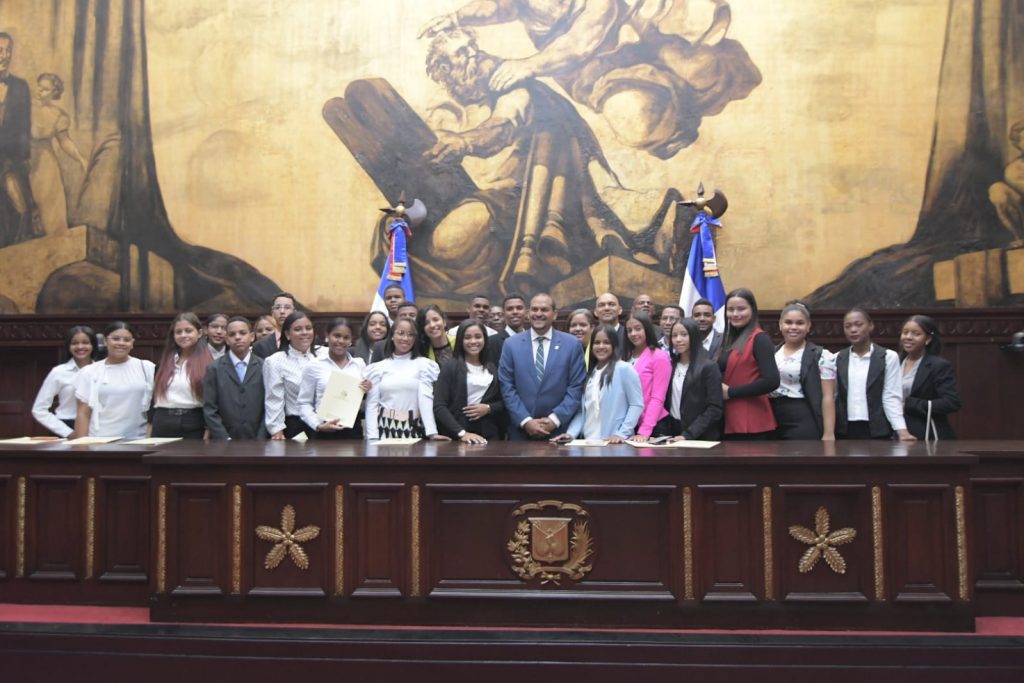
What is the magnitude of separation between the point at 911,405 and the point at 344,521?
376cm

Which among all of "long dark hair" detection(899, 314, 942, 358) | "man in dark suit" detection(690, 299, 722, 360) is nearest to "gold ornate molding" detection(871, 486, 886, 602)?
"long dark hair" detection(899, 314, 942, 358)

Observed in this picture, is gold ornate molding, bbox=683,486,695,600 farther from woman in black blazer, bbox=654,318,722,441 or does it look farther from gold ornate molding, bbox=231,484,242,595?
gold ornate molding, bbox=231,484,242,595

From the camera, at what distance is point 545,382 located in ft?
17.6

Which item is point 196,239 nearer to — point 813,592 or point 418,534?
point 418,534

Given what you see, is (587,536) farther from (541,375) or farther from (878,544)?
(541,375)

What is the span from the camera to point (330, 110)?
9.09 metres

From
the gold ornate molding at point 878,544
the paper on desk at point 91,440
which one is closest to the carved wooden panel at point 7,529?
the paper on desk at point 91,440

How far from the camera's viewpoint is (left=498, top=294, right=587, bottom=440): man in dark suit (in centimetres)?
532

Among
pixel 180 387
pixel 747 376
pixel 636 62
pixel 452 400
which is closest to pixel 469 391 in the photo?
pixel 452 400

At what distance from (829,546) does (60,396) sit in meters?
5.42

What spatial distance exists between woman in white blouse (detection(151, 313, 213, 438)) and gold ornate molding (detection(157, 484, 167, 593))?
1372 millimetres

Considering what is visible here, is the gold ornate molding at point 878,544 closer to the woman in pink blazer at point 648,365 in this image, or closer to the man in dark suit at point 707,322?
the woman in pink blazer at point 648,365

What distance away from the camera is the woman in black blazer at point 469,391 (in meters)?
5.23

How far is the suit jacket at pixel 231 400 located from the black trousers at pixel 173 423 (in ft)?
0.37
